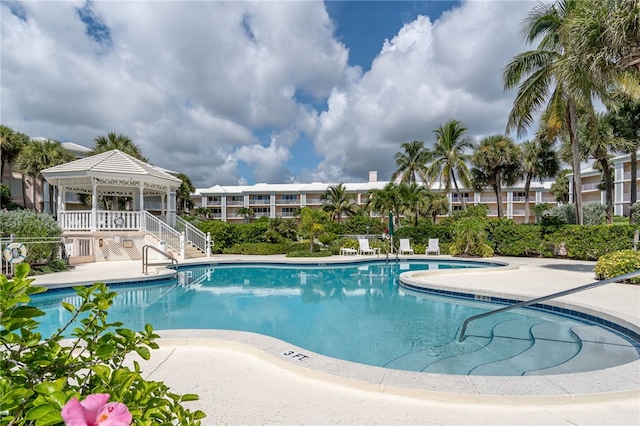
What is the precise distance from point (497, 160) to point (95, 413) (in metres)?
34.4

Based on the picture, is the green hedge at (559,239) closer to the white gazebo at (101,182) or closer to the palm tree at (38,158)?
the white gazebo at (101,182)

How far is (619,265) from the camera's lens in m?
8.74

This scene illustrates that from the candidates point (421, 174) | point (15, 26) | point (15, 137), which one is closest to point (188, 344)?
point (15, 26)

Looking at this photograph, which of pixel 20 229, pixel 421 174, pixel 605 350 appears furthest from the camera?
pixel 421 174

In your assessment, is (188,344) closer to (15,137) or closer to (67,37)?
(67,37)

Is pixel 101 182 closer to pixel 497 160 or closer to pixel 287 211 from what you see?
pixel 497 160

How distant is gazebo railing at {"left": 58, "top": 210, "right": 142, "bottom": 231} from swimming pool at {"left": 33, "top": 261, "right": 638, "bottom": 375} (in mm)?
5775

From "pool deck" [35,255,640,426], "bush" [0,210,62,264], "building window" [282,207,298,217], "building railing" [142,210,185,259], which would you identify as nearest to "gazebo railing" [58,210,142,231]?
"building railing" [142,210,185,259]

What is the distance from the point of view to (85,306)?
1562 mm

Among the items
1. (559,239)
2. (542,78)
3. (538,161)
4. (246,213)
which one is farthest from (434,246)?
(246,213)

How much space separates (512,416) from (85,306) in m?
3.60

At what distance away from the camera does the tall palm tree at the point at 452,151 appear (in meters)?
26.7

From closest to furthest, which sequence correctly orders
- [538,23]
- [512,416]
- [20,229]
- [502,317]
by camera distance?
1. [512,416]
2. [502,317]
3. [20,229]
4. [538,23]

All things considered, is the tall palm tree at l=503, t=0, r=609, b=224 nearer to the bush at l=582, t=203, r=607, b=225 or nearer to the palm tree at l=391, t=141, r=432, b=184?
the palm tree at l=391, t=141, r=432, b=184
